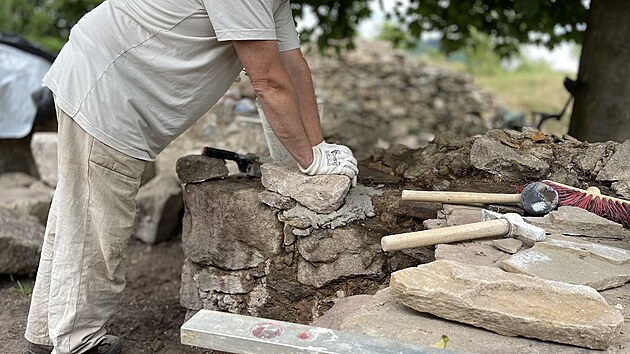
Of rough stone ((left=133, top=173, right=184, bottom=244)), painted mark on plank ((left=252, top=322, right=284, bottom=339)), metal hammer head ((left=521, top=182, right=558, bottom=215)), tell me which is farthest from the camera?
rough stone ((left=133, top=173, right=184, bottom=244))

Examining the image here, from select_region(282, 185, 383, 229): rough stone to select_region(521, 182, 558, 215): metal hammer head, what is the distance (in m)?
0.63

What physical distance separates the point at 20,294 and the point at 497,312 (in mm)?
3165


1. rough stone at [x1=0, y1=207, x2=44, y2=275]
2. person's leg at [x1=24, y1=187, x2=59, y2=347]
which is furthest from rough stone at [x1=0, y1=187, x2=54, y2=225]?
person's leg at [x1=24, y1=187, x2=59, y2=347]

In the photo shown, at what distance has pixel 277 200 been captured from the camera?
321 centimetres

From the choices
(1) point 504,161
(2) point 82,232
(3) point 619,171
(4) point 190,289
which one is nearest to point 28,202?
(4) point 190,289

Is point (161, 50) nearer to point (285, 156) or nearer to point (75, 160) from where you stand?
point (75, 160)

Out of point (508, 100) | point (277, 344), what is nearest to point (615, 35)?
point (277, 344)

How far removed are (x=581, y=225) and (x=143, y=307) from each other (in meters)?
2.61

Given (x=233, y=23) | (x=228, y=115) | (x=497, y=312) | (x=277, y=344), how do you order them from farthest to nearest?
1. (x=228, y=115)
2. (x=233, y=23)
3. (x=497, y=312)
4. (x=277, y=344)

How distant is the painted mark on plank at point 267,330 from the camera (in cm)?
200

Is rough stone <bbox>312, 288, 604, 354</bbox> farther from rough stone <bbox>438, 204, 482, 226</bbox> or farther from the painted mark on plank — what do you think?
rough stone <bbox>438, 204, 482, 226</bbox>

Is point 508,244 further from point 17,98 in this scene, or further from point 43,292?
point 17,98

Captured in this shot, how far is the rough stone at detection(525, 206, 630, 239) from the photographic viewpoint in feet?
9.05

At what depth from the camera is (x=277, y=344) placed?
195cm
